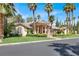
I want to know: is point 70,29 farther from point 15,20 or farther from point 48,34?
point 15,20

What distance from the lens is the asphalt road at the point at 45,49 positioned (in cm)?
1078

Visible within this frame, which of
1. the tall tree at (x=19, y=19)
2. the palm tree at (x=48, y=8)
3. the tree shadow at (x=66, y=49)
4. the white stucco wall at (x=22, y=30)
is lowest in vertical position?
the tree shadow at (x=66, y=49)

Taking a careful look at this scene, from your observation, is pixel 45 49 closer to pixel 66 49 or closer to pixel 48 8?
pixel 66 49

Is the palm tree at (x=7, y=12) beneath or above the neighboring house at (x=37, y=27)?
above

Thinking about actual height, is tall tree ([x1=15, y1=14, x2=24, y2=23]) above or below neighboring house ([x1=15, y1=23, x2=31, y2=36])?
above

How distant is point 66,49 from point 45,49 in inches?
29.9

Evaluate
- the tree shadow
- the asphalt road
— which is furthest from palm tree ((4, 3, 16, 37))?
the tree shadow

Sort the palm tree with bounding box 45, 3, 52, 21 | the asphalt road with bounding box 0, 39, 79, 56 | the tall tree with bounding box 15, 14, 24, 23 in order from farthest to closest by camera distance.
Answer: the tall tree with bounding box 15, 14, 24, 23
the palm tree with bounding box 45, 3, 52, 21
the asphalt road with bounding box 0, 39, 79, 56

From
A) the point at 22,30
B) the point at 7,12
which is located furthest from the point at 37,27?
the point at 7,12

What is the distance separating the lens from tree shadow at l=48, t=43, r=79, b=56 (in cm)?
1092

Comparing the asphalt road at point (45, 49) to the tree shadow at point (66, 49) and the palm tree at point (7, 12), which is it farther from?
the palm tree at point (7, 12)

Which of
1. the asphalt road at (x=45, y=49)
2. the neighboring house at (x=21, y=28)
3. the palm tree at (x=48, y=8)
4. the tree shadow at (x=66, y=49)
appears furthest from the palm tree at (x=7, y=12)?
the tree shadow at (x=66, y=49)

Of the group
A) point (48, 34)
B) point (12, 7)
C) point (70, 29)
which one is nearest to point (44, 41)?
point (48, 34)

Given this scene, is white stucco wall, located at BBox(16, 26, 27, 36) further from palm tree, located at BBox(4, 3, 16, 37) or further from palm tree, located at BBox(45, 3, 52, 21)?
palm tree, located at BBox(45, 3, 52, 21)
